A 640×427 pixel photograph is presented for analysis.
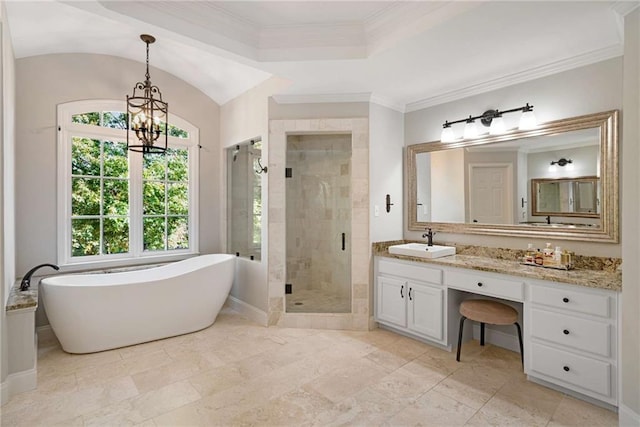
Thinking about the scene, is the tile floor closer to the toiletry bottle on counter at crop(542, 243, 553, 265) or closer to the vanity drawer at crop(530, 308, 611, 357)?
the vanity drawer at crop(530, 308, 611, 357)

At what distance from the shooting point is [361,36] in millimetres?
2586

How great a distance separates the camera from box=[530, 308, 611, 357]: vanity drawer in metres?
2.07

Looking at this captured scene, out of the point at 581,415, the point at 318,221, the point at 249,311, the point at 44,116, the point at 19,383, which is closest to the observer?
the point at 581,415

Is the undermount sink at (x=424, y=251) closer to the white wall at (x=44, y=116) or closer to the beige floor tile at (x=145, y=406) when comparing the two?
the beige floor tile at (x=145, y=406)

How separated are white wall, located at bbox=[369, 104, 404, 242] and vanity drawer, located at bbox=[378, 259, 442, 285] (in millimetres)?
304

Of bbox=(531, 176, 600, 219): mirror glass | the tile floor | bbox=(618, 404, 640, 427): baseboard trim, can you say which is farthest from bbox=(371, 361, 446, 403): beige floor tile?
bbox=(531, 176, 600, 219): mirror glass

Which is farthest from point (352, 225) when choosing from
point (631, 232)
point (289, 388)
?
point (631, 232)

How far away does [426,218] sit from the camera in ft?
11.8

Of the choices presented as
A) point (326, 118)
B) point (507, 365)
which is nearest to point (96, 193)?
point (326, 118)

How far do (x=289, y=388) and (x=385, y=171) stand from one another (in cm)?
231

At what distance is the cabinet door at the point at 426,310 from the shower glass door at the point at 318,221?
0.76 m

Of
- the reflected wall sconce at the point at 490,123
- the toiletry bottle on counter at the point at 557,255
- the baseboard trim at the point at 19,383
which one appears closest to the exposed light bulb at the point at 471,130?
the reflected wall sconce at the point at 490,123

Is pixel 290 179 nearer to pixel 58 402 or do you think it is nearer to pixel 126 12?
pixel 126 12

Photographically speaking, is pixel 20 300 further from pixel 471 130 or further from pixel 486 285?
pixel 471 130
